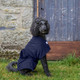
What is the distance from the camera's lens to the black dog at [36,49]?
3.86 metres

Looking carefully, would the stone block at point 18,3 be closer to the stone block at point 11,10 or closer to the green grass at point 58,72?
the stone block at point 11,10

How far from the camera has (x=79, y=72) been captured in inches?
174

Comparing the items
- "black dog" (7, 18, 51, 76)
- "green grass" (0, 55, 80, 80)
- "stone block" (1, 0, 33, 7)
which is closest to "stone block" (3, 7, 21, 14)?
"stone block" (1, 0, 33, 7)

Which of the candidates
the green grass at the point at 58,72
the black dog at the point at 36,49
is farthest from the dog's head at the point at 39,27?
the green grass at the point at 58,72

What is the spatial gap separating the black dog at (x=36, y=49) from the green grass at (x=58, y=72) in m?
0.16

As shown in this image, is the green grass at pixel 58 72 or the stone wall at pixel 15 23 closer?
the green grass at pixel 58 72

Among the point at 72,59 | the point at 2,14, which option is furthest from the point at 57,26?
the point at 2,14

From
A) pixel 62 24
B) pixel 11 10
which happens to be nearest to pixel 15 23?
pixel 11 10

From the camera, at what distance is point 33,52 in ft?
12.9

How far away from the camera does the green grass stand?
12.8ft

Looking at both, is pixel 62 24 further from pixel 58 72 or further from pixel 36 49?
pixel 36 49

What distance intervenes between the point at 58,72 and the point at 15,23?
186 centimetres

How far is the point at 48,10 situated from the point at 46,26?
176 cm

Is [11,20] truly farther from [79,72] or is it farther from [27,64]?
[79,72]
